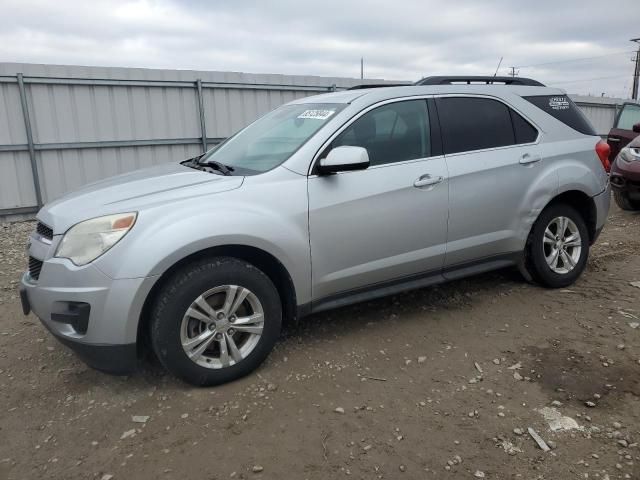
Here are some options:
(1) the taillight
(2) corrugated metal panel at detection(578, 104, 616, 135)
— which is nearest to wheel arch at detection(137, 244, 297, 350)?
(1) the taillight

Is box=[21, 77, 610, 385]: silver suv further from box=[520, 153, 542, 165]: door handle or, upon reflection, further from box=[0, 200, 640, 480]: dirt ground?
box=[0, 200, 640, 480]: dirt ground

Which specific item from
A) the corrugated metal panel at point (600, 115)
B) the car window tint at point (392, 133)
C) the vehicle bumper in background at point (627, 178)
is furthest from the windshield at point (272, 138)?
the corrugated metal panel at point (600, 115)

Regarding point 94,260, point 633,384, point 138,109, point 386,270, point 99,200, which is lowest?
point 633,384

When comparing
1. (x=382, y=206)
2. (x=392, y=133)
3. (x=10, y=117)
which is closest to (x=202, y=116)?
(x=10, y=117)

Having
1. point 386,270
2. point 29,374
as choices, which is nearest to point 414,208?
point 386,270

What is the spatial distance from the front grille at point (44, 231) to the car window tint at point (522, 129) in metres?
3.40

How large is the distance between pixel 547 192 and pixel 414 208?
133cm

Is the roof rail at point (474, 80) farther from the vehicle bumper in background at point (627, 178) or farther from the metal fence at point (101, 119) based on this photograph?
the metal fence at point (101, 119)

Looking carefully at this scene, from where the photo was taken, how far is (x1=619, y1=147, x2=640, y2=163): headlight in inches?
281

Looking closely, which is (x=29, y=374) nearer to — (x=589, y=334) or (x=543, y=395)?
(x=543, y=395)

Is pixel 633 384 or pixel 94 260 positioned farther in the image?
pixel 633 384

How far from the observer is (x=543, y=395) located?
2855 millimetres

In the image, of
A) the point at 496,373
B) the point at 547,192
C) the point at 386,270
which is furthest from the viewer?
the point at 547,192

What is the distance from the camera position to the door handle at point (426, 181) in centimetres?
352
